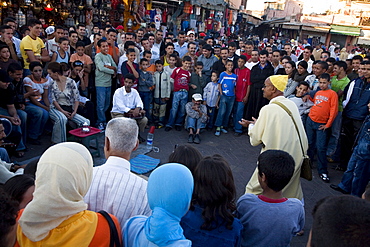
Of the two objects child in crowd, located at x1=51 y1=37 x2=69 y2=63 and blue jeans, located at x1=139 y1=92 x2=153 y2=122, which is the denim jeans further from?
child in crowd, located at x1=51 y1=37 x2=69 y2=63

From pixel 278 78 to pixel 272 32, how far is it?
1535 inches

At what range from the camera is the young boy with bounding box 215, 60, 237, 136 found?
7.04 metres

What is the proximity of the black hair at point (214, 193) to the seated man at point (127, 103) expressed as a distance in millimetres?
4100

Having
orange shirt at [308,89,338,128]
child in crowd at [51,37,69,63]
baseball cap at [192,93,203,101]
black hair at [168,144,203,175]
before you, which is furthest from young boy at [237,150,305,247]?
child in crowd at [51,37,69,63]

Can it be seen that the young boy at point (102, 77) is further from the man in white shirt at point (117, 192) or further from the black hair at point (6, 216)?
the black hair at point (6, 216)

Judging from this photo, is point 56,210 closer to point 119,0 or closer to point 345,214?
point 345,214

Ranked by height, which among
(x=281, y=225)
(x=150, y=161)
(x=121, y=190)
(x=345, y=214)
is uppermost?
(x=345, y=214)

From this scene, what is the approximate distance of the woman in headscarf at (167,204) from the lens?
1.50m

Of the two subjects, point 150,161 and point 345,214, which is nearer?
point 345,214

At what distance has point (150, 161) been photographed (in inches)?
211

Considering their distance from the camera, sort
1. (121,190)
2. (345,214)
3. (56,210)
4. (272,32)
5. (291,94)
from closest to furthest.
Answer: (345,214), (56,210), (121,190), (291,94), (272,32)

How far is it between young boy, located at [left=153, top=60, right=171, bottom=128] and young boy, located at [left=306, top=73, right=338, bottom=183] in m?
3.29

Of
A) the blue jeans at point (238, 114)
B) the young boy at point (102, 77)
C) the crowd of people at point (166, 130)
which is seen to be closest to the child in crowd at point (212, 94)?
the crowd of people at point (166, 130)

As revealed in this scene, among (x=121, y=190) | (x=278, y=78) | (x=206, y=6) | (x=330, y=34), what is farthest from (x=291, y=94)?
(x=330, y=34)
